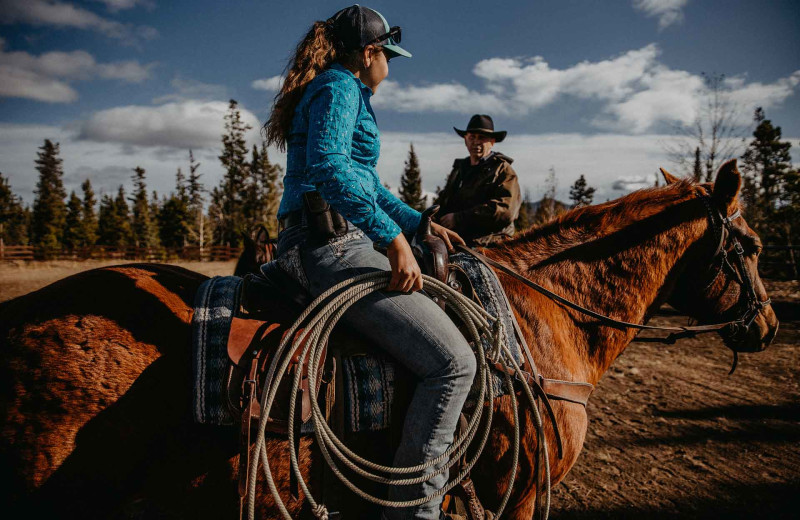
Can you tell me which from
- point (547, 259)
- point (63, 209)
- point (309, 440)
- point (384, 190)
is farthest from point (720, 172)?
point (63, 209)

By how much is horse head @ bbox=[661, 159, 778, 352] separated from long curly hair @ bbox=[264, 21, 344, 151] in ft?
7.63

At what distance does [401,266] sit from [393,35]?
1120 millimetres

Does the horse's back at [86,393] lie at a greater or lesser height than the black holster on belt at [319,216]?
lesser

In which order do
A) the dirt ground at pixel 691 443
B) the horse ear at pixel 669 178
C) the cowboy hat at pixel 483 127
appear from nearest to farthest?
the horse ear at pixel 669 178, the dirt ground at pixel 691 443, the cowboy hat at pixel 483 127

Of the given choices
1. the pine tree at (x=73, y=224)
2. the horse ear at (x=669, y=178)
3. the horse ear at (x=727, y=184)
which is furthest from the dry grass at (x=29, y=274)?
the pine tree at (x=73, y=224)

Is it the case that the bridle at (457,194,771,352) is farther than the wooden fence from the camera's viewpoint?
No

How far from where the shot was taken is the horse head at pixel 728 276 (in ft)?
7.84

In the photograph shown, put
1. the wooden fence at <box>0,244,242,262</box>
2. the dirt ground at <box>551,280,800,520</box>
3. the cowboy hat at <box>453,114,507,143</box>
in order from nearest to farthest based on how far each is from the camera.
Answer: the dirt ground at <box>551,280,800,520</box>
the cowboy hat at <box>453,114,507,143</box>
the wooden fence at <box>0,244,242,262</box>

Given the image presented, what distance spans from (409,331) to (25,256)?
36223mm

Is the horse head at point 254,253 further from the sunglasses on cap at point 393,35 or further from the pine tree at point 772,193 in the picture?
the pine tree at point 772,193

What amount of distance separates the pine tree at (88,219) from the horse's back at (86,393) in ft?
167

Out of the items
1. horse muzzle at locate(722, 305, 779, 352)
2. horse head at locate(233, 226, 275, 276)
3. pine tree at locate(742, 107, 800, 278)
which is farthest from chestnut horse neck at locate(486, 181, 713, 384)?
pine tree at locate(742, 107, 800, 278)

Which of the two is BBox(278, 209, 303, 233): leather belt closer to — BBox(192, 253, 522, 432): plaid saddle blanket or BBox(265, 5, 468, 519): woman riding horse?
BBox(265, 5, 468, 519): woman riding horse

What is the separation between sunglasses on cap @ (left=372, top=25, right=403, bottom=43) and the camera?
1822 mm
